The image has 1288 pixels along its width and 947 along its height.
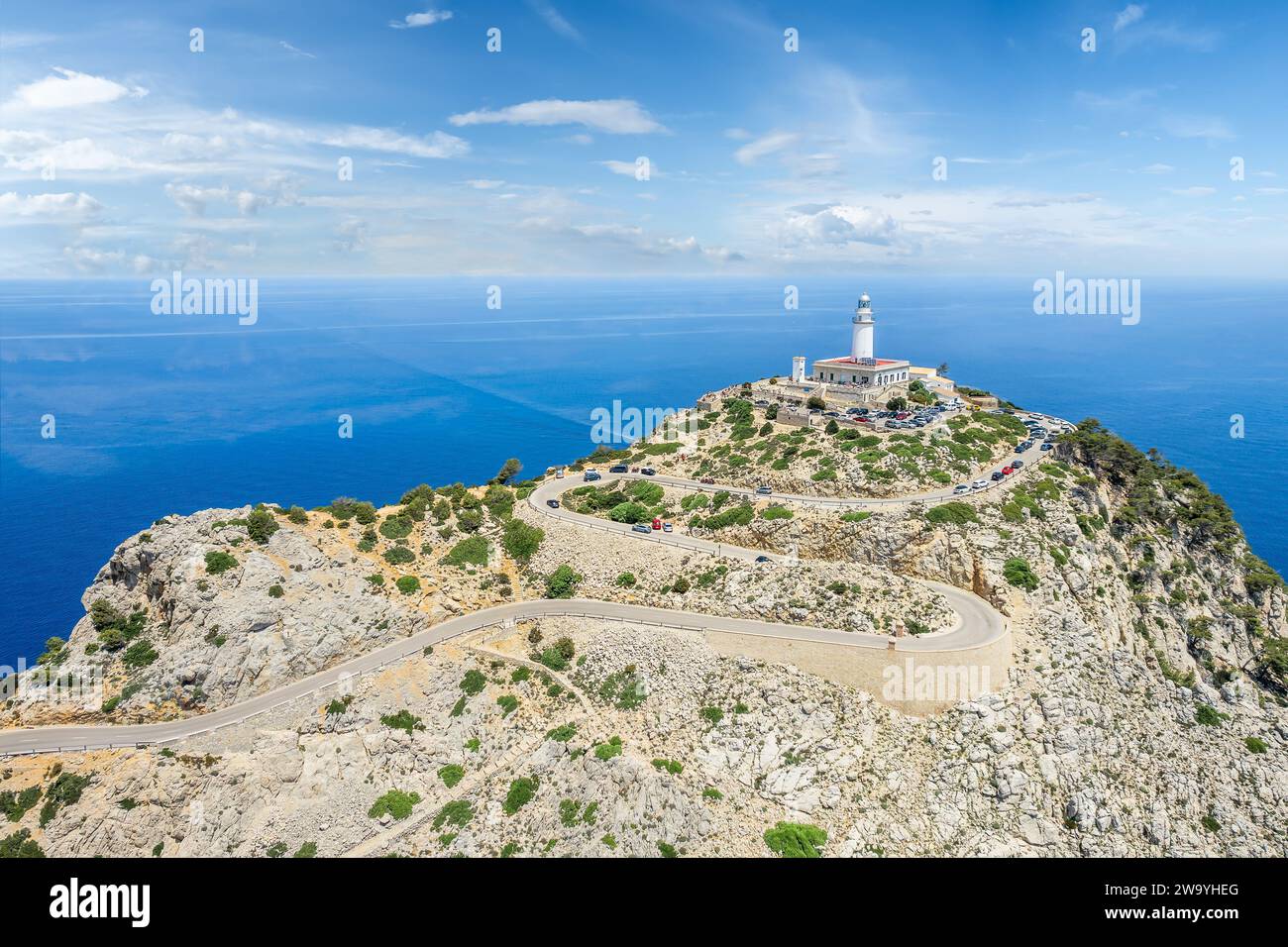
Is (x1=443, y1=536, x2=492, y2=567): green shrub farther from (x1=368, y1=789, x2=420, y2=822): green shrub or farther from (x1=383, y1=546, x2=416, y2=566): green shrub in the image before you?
(x1=368, y1=789, x2=420, y2=822): green shrub

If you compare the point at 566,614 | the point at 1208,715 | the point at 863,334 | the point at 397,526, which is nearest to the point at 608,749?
the point at 566,614

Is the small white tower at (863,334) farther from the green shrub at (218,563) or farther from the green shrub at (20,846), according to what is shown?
the green shrub at (20,846)

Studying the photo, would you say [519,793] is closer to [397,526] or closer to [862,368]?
[397,526]

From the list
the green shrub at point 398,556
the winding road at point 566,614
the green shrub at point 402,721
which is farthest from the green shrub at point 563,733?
the green shrub at point 398,556

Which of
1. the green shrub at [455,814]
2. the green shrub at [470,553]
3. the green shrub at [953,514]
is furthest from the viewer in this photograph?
the green shrub at [470,553]

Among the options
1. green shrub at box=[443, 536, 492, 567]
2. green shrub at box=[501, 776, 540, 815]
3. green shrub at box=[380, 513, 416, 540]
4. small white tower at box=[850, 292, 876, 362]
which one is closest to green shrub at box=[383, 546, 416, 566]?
green shrub at box=[380, 513, 416, 540]

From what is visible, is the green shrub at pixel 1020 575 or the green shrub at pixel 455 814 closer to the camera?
the green shrub at pixel 455 814

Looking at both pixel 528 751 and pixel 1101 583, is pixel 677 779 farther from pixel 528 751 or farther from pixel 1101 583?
pixel 1101 583
